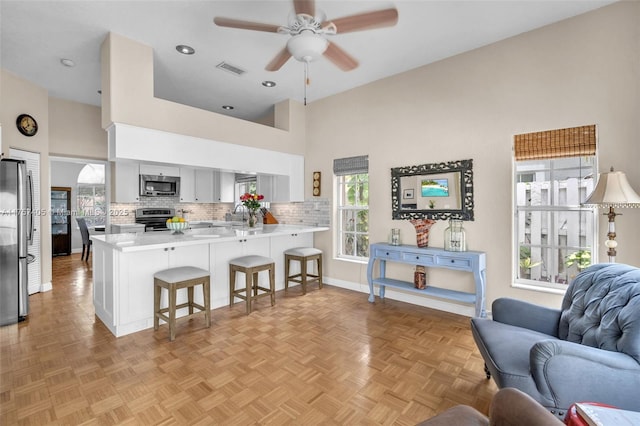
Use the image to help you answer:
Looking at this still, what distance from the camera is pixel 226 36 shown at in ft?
10.5

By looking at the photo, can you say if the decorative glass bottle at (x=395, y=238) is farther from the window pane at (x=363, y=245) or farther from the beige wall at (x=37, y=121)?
the beige wall at (x=37, y=121)

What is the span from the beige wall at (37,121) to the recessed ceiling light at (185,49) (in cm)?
252

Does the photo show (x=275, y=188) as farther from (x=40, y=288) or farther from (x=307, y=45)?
(x=40, y=288)

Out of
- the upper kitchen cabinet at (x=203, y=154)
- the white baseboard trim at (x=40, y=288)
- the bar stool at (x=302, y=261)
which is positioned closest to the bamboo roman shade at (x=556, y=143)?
the bar stool at (x=302, y=261)

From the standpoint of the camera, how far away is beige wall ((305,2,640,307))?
267cm

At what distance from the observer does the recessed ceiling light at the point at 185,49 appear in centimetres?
338

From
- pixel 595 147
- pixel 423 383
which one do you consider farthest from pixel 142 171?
pixel 595 147

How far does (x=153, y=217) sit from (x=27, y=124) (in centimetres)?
239

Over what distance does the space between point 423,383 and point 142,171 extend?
5.76m

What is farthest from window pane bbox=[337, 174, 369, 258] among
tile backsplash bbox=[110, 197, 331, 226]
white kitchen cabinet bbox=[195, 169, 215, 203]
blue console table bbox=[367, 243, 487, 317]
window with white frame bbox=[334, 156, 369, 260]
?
white kitchen cabinet bbox=[195, 169, 215, 203]

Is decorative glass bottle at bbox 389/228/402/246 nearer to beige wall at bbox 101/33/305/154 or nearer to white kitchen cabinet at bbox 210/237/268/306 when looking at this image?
white kitchen cabinet at bbox 210/237/268/306

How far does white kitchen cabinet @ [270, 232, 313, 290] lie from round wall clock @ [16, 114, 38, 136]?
367cm

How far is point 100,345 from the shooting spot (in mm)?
2787

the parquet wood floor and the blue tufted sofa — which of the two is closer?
the blue tufted sofa
